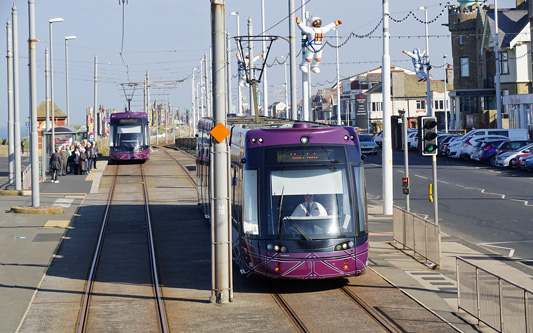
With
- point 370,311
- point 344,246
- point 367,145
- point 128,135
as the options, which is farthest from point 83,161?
point 370,311

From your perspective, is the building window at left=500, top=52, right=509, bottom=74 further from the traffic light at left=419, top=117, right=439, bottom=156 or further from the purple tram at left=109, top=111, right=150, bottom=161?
the traffic light at left=419, top=117, right=439, bottom=156

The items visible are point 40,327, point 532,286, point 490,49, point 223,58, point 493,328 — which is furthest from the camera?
point 490,49

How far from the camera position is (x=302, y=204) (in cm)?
1404

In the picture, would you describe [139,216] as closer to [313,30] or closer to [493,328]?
[313,30]

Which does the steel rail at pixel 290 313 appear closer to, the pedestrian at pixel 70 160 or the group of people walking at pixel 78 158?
the group of people walking at pixel 78 158

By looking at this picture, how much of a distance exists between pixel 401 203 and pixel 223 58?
56.6ft

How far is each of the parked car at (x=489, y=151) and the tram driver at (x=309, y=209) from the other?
34679mm

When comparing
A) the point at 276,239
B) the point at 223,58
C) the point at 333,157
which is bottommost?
the point at 276,239

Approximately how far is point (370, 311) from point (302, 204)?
2.36 m

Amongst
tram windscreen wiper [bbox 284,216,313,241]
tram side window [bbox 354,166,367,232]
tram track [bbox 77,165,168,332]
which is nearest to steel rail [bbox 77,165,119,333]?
tram track [bbox 77,165,168,332]

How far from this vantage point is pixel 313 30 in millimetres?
28250

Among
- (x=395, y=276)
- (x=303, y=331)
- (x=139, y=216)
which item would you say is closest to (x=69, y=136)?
(x=139, y=216)

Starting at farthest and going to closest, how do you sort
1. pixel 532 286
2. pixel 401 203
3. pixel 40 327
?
pixel 401 203 < pixel 532 286 < pixel 40 327

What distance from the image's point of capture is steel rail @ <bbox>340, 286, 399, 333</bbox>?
11543 mm
